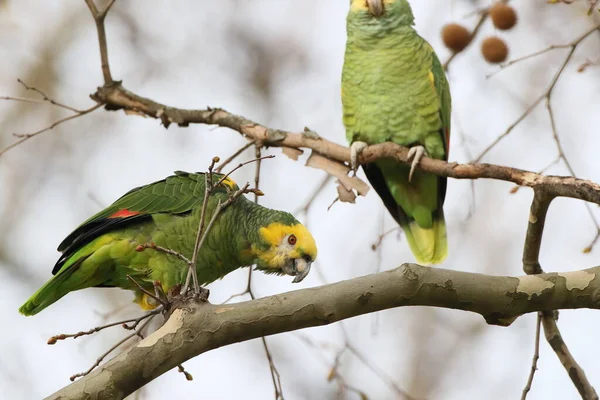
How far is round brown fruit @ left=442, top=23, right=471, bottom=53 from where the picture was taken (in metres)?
3.77

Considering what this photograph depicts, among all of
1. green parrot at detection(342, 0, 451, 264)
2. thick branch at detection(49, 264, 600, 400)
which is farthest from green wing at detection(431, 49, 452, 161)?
thick branch at detection(49, 264, 600, 400)

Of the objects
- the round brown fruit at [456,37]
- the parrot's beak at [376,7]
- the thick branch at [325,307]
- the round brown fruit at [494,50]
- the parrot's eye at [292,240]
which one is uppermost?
the parrot's beak at [376,7]

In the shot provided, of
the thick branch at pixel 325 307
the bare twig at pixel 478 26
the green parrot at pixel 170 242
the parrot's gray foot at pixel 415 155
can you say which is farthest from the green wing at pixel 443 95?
the thick branch at pixel 325 307

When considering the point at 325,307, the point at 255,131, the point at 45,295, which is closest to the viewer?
the point at 325,307

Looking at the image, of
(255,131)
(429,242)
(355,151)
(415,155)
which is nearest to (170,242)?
(255,131)

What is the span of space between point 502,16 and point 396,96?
0.75 meters

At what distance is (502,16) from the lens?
12.1 ft

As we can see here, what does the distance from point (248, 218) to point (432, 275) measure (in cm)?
166

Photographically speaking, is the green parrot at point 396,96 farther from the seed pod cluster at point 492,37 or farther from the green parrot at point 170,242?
the green parrot at point 170,242

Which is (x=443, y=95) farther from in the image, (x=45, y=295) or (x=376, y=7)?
(x=45, y=295)

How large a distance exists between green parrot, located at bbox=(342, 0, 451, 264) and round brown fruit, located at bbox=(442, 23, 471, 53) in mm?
296

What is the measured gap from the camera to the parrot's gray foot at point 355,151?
356cm

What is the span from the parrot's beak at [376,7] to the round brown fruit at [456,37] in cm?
50

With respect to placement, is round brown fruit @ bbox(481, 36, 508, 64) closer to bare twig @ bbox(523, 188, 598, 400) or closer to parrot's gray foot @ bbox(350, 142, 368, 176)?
parrot's gray foot @ bbox(350, 142, 368, 176)
